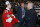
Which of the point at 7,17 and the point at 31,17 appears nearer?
the point at 31,17

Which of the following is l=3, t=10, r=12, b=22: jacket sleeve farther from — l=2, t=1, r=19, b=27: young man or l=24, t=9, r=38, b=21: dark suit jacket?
l=24, t=9, r=38, b=21: dark suit jacket

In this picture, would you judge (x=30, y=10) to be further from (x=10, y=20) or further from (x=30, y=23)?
(x=10, y=20)

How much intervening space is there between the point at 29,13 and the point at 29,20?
119 mm

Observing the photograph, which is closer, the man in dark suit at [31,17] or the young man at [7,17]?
the man in dark suit at [31,17]

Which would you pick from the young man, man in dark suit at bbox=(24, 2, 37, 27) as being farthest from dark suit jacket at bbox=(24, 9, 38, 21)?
the young man

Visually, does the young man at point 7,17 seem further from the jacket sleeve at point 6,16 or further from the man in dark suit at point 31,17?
the man in dark suit at point 31,17

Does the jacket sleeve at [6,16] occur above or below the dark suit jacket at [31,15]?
below

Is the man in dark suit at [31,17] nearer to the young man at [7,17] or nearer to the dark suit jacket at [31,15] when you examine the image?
the dark suit jacket at [31,15]

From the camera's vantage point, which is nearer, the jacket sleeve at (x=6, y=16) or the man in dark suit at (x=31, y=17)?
the man in dark suit at (x=31, y=17)

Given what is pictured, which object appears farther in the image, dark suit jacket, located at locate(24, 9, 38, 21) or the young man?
the young man

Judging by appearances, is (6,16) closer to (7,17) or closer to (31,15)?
(7,17)

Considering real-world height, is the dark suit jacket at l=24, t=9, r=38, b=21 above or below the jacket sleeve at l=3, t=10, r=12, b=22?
above

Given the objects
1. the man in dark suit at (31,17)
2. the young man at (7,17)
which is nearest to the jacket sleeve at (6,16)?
the young man at (7,17)

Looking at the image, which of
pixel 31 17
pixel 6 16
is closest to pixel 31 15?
pixel 31 17
